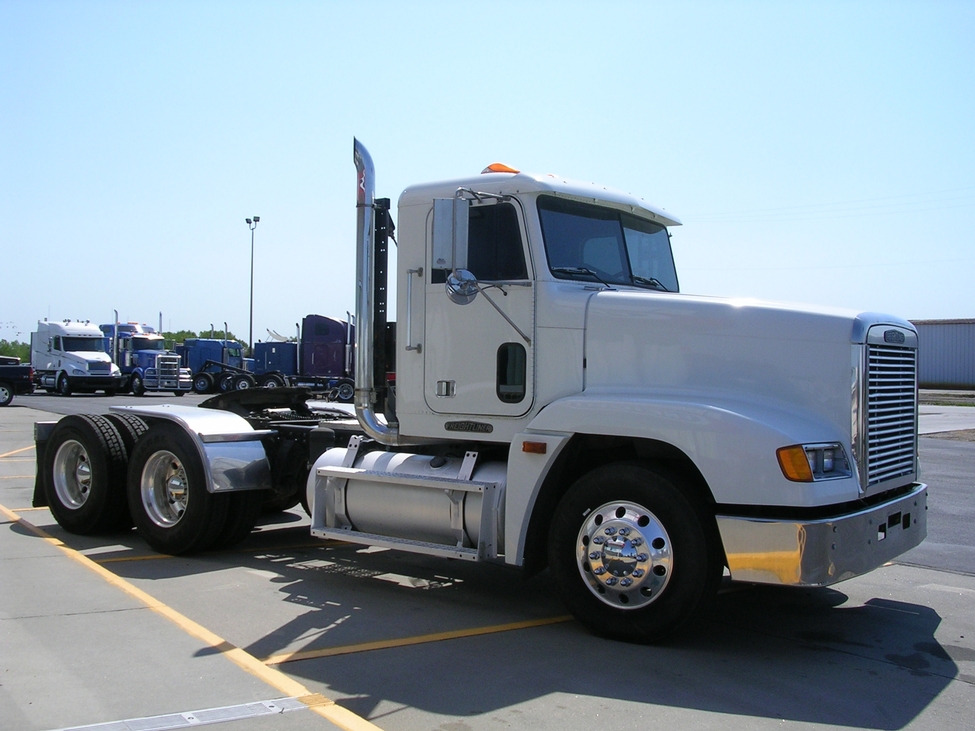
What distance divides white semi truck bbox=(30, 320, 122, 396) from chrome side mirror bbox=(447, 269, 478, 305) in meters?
38.2

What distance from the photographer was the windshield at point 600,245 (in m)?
6.35

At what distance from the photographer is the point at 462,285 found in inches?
245

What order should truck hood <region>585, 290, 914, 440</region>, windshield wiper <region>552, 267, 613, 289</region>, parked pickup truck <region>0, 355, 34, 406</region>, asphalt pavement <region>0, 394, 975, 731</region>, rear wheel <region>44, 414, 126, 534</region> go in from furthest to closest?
parked pickup truck <region>0, 355, 34, 406</region> < rear wheel <region>44, 414, 126, 534</region> < windshield wiper <region>552, 267, 613, 289</region> < truck hood <region>585, 290, 914, 440</region> < asphalt pavement <region>0, 394, 975, 731</region>

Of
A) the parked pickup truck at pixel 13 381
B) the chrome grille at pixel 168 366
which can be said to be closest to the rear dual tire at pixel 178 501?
the parked pickup truck at pixel 13 381

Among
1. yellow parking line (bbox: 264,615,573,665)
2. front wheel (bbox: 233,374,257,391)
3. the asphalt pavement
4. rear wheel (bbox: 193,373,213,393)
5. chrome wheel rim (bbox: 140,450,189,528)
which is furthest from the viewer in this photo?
rear wheel (bbox: 193,373,213,393)

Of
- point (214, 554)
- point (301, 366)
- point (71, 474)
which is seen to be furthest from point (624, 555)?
point (301, 366)

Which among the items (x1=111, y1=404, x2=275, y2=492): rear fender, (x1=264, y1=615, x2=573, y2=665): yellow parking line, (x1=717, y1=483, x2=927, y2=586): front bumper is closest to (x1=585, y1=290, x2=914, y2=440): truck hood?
(x1=717, y1=483, x2=927, y2=586): front bumper

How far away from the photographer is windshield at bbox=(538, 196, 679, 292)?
6348 mm

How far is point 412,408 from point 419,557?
1874mm

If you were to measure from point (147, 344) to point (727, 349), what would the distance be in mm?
44963

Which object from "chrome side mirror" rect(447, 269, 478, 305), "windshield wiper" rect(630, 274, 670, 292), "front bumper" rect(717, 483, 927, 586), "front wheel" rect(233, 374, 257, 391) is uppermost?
"windshield wiper" rect(630, 274, 670, 292)

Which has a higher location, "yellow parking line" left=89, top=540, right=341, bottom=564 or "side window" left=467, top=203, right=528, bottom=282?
"side window" left=467, top=203, right=528, bottom=282

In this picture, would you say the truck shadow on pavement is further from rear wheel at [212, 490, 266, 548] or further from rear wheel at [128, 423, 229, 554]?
rear wheel at [212, 490, 266, 548]

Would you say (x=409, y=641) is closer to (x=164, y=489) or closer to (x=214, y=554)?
(x=214, y=554)
